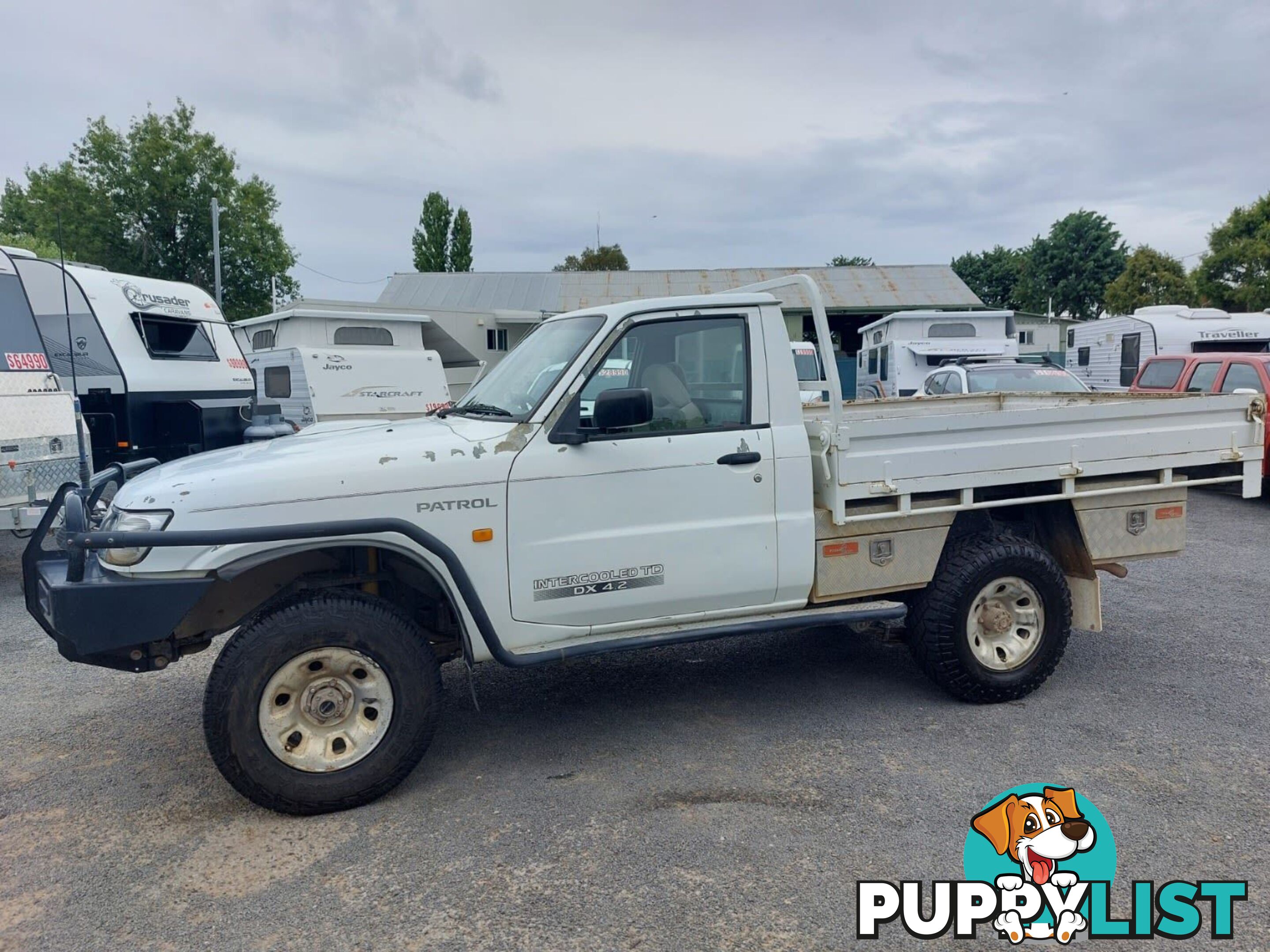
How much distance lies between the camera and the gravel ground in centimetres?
313

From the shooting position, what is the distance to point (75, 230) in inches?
1206

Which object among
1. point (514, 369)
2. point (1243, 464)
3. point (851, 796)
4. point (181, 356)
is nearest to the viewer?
point (851, 796)

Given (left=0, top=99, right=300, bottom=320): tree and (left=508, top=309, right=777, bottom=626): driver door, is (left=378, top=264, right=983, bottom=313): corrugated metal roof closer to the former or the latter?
(left=0, top=99, right=300, bottom=320): tree

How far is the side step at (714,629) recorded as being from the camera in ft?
13.5

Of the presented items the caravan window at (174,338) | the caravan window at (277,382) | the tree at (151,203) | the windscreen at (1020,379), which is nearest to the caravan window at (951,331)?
the windscreen at (1020,379)

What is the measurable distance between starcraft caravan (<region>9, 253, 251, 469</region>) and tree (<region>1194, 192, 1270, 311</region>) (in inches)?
1277

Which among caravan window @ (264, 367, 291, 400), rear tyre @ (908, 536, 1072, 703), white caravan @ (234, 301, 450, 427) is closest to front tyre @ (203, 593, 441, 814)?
rear tyre @ (908, 536, 1072, 703)

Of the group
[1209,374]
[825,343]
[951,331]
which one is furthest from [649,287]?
[825,343]

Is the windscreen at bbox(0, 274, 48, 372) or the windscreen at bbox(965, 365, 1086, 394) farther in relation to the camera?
the windscreen at bbox(965, 365, 1086, 394)

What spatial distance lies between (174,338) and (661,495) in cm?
908

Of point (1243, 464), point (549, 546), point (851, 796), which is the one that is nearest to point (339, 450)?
point (549, 546)

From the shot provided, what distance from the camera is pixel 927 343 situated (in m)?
19.2

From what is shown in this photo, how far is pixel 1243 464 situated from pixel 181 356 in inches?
416

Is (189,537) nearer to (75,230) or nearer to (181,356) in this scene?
(181,356)
